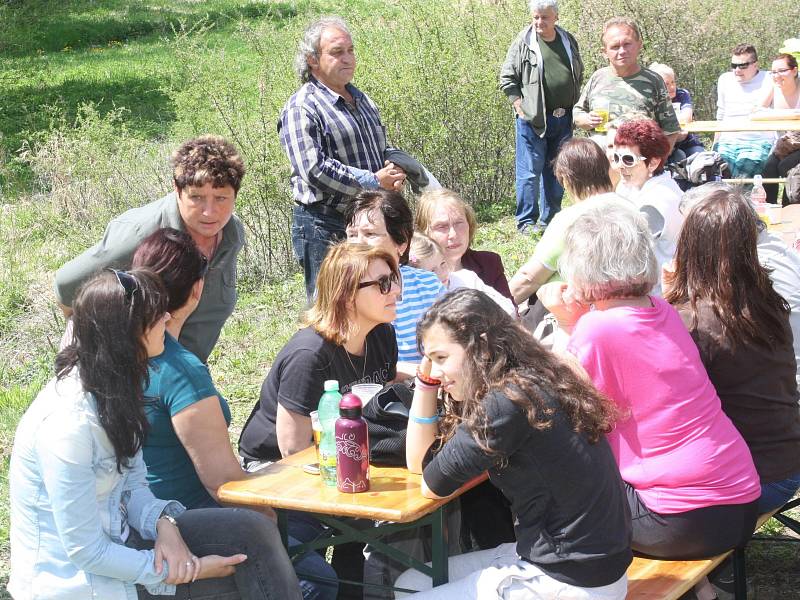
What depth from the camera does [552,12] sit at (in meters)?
7.83

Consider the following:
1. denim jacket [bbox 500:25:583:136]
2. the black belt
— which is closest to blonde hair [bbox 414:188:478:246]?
the black belt

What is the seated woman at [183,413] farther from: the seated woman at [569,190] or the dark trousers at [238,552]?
the seated woman at [569,190]

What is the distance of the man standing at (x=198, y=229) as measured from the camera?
352 centimetres

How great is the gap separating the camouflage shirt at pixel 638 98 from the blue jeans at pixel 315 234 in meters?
2.66

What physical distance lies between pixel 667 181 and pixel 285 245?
371 cm

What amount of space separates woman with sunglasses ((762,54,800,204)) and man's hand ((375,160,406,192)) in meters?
4.23

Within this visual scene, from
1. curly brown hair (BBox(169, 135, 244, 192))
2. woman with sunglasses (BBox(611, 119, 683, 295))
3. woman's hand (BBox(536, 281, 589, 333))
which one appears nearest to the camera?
woman's hand (BBox(536, 281, 589, 333))

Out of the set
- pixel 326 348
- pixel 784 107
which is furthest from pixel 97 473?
pixel 784 107

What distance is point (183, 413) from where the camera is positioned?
2764 millimetres

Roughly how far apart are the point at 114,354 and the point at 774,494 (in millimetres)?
2042

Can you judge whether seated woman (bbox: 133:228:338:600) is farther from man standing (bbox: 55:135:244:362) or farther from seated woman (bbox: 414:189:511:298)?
seated woman (bbox: 414:189:511:298)

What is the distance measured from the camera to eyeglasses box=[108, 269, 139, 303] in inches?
99.0

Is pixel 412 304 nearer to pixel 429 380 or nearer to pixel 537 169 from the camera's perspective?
pixel 429 380

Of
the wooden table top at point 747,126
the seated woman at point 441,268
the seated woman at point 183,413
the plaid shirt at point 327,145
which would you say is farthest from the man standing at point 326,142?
the wooden table top at point 747,126
